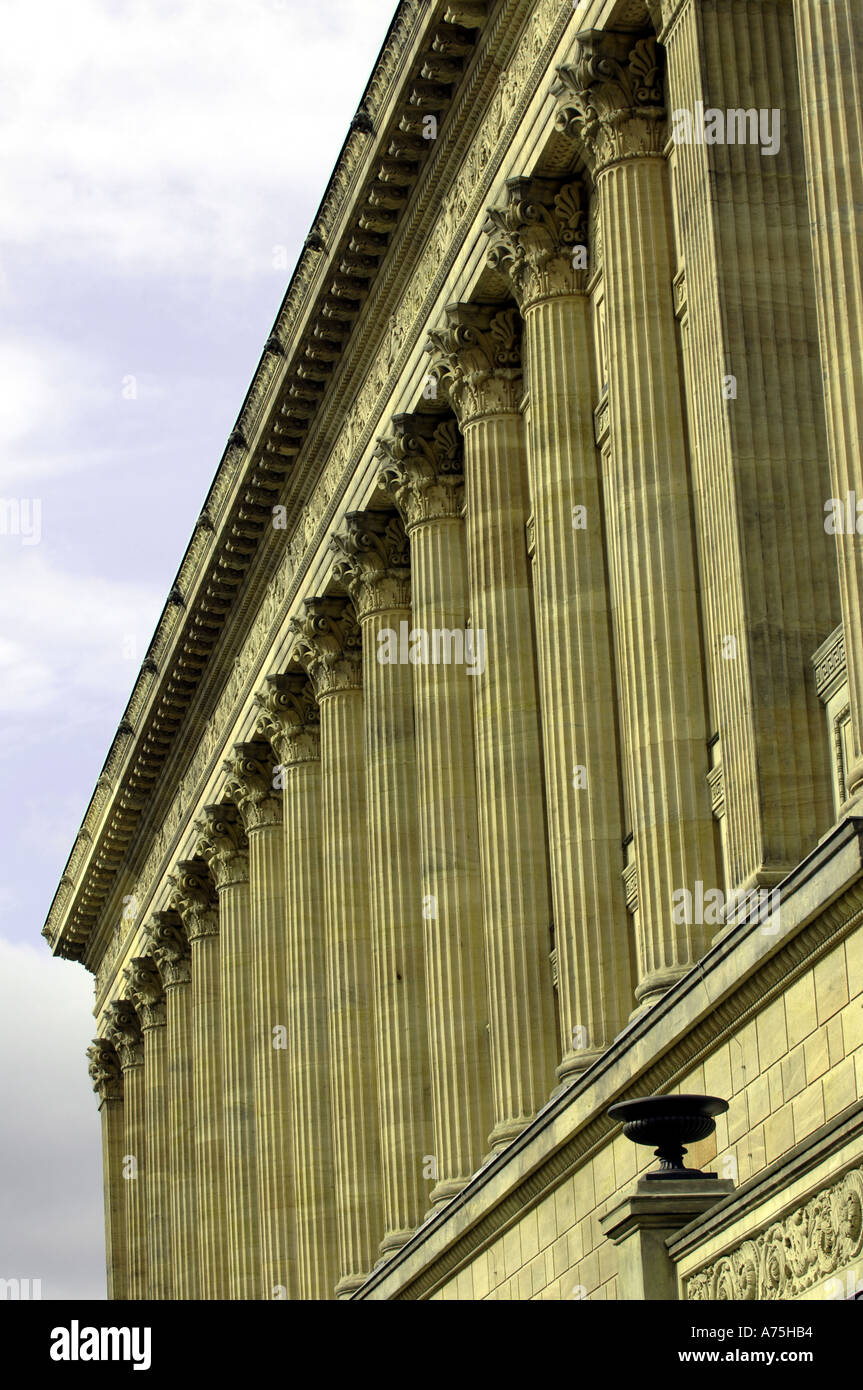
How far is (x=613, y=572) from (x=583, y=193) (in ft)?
22.4

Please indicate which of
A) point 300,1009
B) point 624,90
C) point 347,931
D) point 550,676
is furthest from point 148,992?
point 624,90

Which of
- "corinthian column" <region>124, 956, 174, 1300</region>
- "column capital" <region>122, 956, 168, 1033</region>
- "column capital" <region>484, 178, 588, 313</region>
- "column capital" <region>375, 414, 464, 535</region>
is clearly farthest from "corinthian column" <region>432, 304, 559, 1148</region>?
"corinthian column" <region>124, 956, 174, 1300</region>

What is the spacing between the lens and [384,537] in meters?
45.0

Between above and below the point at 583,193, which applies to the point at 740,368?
below

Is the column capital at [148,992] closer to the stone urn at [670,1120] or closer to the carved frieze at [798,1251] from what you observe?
the stone urn at [670,1120]

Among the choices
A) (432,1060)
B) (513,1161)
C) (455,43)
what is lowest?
(513,1161)

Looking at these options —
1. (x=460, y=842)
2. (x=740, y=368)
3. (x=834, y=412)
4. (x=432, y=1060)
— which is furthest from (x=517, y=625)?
(x=834, y=412)

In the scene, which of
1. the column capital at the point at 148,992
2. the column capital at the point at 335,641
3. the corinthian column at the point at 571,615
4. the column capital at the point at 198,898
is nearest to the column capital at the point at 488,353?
the corinthian column at the point at 571,615

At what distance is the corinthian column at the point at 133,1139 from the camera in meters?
70.1

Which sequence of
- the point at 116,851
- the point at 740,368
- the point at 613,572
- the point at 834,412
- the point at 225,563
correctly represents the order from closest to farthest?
the point at 834,412
the point at 740,368
the point at 613,572
the point at 225,563
the point at 116,851

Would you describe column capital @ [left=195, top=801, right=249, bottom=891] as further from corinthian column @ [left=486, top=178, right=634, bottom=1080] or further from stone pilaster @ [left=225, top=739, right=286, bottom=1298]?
corinthian column @ [left=486, top=178, right=634, bottom=1080]

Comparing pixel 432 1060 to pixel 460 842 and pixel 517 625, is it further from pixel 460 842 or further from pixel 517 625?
pixel 517 625

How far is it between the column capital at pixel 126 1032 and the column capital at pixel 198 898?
9648mm

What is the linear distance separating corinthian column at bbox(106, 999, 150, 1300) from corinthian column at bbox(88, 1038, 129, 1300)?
0.49 m
